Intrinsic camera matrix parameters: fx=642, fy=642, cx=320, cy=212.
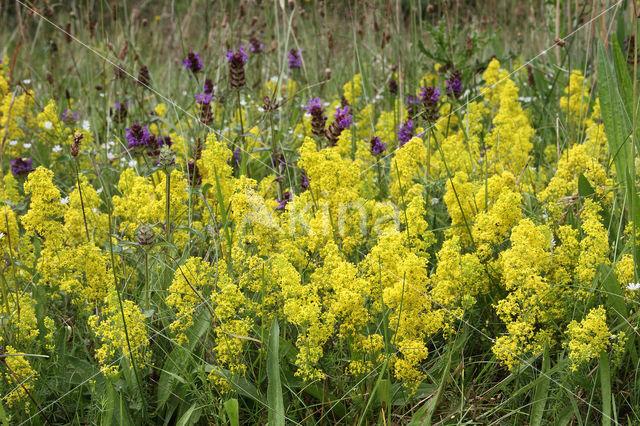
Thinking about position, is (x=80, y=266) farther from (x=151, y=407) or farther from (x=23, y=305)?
(x=151, y=407)

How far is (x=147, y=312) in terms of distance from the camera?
186 cm

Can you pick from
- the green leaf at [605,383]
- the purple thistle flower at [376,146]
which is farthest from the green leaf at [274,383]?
the purple thistle flower at [376,146]

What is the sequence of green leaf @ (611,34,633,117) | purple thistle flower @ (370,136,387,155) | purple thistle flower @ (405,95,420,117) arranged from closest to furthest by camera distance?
1. green leaf @ (611,34,633,117)
2. purple thistle flower @ (370,136,387,155)
3. purple thistle flower @ (405,95,420,117)

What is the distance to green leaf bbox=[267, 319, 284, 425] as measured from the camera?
1.72 meters

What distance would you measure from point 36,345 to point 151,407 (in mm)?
458

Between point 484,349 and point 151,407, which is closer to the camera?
point 151,407

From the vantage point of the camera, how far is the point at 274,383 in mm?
1776

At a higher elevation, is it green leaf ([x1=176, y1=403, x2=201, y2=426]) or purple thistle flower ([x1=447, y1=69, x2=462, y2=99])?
purple thistle flower ([x1=447, y1=69, x2=462, y2=99])

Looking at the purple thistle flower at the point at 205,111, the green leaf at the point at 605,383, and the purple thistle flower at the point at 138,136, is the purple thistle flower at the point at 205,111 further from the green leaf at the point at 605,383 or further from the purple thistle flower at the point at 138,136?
the green leaf at the point at 605,383

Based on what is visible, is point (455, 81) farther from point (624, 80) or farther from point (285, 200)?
point (285, 200)

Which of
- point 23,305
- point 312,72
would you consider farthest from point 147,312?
point 312,72

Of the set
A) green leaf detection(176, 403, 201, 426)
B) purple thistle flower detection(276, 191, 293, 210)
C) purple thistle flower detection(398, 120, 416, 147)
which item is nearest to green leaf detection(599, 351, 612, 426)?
green leaf detection(176, 403, 201, 426)

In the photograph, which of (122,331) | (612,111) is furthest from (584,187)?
(122,331)

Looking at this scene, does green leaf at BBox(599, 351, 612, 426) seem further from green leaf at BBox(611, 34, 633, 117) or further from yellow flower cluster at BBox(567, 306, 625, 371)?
green leaf at BBox(611, 34, 633, 117)
